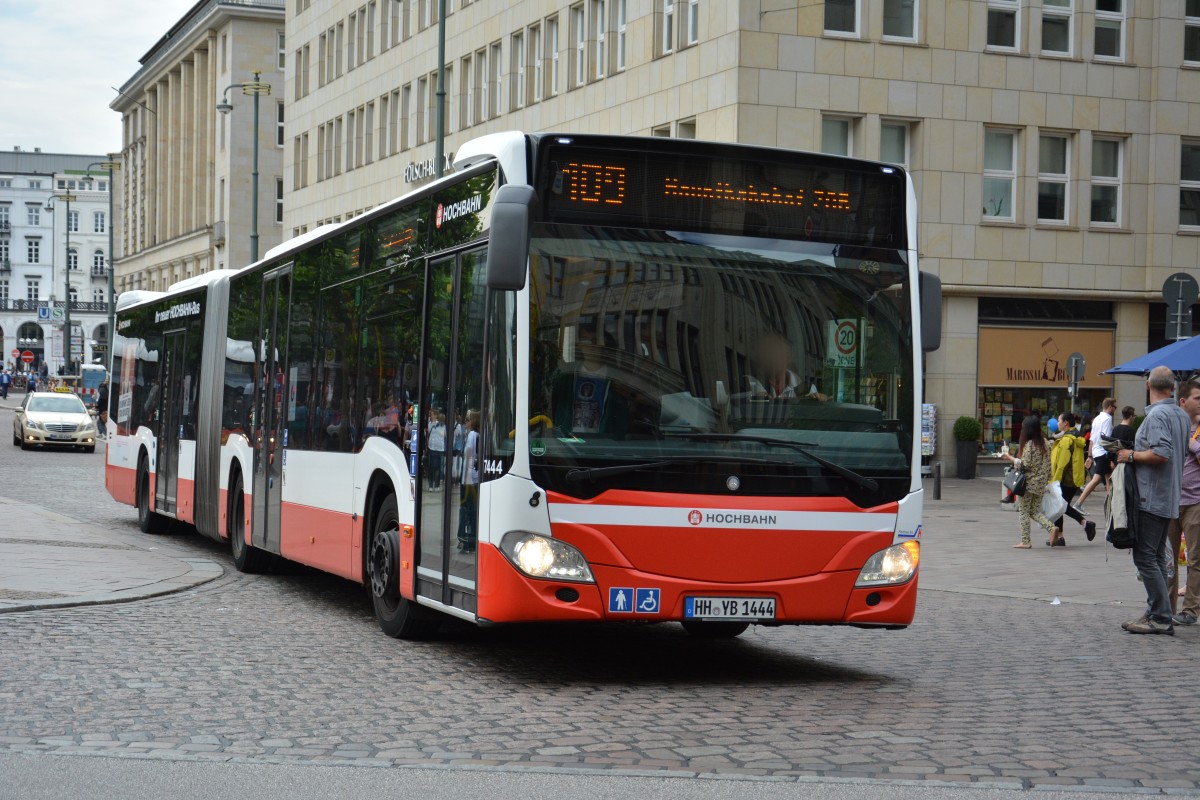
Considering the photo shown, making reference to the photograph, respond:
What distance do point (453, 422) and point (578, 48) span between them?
3525 cm

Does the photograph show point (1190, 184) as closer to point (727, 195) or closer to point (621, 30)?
point (621, 30)

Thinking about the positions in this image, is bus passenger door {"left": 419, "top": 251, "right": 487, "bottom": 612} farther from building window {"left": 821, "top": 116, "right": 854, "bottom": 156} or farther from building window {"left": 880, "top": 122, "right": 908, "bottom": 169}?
building window {"left": 880, "top": 122, "right": 908, "bottom": 169}

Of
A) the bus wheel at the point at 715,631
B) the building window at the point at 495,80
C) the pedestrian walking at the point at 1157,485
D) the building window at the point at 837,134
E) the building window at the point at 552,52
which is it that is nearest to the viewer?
the bus wheel at the point at 715,631

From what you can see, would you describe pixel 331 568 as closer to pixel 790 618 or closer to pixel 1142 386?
pixel 790 618

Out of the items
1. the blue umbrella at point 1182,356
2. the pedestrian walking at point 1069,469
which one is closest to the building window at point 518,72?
the blue umbrella at point 1182,356

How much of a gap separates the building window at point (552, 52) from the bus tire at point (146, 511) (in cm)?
2538

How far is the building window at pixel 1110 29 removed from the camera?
39.7 metres

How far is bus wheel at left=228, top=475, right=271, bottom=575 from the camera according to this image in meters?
16.3

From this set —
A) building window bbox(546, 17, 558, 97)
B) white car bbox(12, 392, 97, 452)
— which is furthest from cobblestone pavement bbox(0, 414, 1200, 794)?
white car bbox(12, 392, 97, 452)

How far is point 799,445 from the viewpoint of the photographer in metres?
9.54

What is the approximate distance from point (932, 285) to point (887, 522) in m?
1.45

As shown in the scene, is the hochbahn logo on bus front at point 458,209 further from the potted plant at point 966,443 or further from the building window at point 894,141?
the potted plant at point 966,443

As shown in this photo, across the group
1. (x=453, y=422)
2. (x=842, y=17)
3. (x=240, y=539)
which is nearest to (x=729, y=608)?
(x=453, y=422)

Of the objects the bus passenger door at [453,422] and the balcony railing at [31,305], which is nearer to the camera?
the bus passenger door at [453,422]
